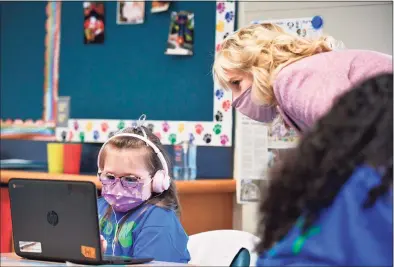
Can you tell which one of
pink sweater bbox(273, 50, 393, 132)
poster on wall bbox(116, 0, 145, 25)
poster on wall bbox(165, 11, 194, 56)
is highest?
poster on wall bbox(116, 0, 145, 25)

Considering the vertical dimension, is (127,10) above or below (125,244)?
above

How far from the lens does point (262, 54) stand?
5.13ft

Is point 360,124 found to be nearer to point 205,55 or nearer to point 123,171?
point 123,171

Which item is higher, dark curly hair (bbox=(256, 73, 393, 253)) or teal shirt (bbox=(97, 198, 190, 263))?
dark curly hair (bbox=(256, 73, 393, 253))

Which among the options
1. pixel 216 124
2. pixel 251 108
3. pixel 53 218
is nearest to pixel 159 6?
pixel 216 124

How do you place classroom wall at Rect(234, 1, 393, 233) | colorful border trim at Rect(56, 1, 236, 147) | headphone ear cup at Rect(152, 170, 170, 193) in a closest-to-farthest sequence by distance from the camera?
headphone ear cup at Rect(152, 170, 170, 193) < classroom wall at Rect(234, 1, 393, 233) < colorful border trim at Rect(56, 1, 236, 147)

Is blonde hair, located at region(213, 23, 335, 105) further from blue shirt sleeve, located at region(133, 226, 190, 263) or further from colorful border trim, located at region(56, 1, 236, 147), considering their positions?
colorful border trim, located at region(56, 1, 236, 147)

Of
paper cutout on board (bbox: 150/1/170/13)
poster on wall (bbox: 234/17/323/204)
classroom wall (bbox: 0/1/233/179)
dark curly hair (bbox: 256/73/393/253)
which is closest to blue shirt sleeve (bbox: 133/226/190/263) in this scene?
dark curly hair (bbox: 256/73/393/253)

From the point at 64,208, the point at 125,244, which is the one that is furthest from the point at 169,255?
the point at 64,208

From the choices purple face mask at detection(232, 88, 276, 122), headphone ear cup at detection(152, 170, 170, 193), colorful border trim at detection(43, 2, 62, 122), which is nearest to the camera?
purple face mask at detection(232, 88, 276, 122)

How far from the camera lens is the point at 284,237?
2.76ft

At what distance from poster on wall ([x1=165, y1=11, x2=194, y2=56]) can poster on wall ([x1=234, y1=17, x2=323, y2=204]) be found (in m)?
0.51

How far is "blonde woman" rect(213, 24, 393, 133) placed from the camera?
1.38 m

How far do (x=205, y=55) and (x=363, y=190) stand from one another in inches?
101
